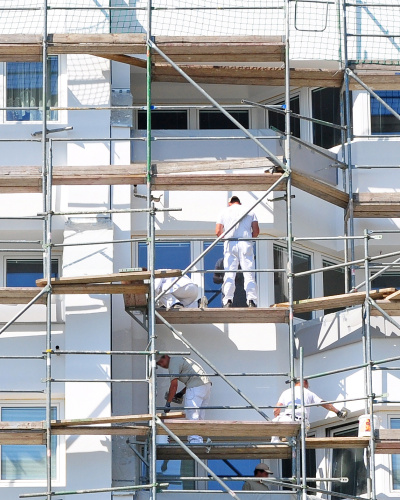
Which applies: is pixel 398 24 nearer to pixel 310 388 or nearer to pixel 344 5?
pixel 344 5

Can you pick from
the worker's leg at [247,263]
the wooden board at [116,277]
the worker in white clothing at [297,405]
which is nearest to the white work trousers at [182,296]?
the worker's leg at [247,263]

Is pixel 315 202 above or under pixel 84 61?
under

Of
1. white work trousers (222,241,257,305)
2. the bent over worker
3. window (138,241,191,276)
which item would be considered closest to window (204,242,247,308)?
window (138,241,191,276)

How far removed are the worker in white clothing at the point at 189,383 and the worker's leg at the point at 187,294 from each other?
88 centimetres

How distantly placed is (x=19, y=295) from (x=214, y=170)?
11.6 feet

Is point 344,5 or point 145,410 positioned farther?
point 344,5

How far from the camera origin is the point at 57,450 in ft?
92.4

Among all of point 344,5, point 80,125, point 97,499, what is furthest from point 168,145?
point 97,499

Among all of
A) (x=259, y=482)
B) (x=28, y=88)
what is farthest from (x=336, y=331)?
(x=28, y=88)

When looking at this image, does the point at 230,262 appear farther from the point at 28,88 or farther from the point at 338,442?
the point at 28,88

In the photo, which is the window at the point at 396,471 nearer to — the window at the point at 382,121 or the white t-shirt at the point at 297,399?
the white t-shirt at the point at 297,399

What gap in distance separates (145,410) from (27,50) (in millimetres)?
5562

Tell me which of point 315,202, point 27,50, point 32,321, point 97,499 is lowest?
point 97,499

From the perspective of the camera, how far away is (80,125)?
98.4 feet
